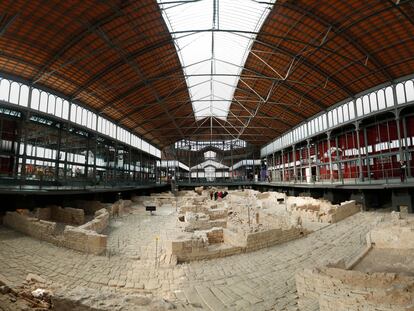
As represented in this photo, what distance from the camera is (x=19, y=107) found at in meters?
21.1

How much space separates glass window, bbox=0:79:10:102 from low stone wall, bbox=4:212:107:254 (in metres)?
12.2

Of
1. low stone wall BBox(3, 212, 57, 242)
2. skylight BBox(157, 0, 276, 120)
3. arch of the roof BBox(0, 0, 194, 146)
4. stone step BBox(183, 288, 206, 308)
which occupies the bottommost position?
stone step BBox(183, 288, 206, 308)

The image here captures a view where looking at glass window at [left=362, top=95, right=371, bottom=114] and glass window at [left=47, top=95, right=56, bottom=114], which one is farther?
glass window at [left=362, top=95, right=371, bottom=114]

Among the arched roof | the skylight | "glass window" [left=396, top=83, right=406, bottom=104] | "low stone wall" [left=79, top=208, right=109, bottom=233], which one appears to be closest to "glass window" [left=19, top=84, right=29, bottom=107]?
the arched roof

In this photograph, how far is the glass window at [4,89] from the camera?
20.2 metres

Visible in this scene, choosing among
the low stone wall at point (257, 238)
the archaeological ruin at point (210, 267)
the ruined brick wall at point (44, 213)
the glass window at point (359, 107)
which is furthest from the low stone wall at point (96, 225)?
the glass window at point (359, 107)

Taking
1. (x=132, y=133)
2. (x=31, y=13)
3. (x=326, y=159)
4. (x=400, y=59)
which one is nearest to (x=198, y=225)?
(x=31, y=13)

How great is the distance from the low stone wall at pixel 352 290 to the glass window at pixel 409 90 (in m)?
21.5

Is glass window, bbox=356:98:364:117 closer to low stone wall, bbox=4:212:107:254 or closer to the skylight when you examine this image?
the skylight

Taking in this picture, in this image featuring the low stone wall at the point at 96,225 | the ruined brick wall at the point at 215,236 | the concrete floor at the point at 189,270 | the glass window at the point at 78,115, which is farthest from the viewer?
the glass window at the point at 78,115

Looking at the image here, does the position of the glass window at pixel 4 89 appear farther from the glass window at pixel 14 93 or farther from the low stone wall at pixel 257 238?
the low stone wall at pixel 257 238

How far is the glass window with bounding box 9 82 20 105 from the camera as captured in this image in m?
20.8

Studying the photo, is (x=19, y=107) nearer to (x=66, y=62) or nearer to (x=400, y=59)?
(x=66, y=62)

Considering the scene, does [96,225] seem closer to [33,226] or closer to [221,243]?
[33,226]
